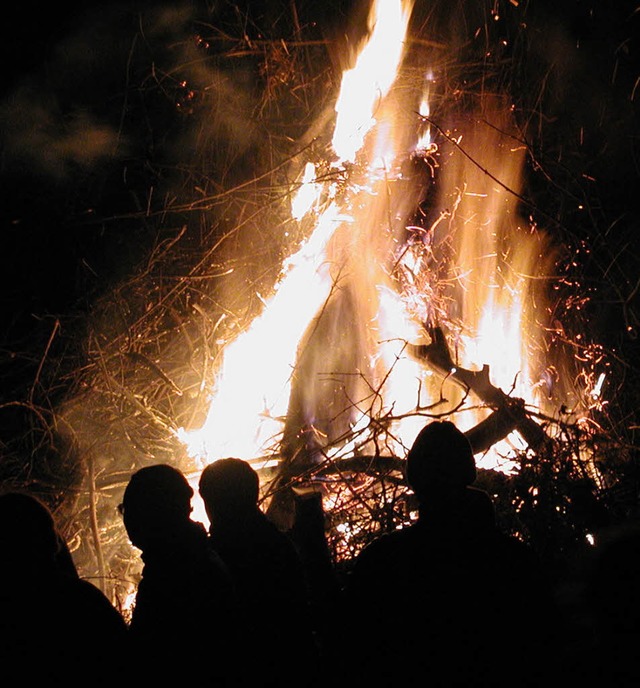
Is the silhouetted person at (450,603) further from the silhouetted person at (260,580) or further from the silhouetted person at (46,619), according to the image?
the silhouetted person at (46,619)

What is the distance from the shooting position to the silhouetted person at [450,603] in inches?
71.1

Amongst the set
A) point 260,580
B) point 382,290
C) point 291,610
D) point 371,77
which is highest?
point 371,77

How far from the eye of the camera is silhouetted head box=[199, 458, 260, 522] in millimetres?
2268

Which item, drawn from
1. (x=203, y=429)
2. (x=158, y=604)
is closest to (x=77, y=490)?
(x=203, y=429)

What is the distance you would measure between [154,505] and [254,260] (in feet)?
12.7

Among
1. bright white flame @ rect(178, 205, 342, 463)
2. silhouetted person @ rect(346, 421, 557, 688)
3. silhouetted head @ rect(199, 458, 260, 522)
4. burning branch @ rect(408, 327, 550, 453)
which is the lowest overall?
silhouetted person @ rect(346, 421, 557, 688)

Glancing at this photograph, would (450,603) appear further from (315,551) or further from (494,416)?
(494,416)

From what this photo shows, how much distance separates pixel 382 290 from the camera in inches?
221

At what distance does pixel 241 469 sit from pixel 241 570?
1.20 ft

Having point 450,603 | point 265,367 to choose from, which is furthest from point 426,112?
point 450,603

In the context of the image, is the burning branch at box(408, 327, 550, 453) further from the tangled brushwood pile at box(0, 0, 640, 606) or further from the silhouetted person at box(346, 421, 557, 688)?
the silhouetted person at box(346, 421, 557, 688)

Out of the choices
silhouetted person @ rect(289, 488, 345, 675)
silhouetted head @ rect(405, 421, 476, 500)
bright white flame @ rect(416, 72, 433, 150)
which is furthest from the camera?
bright white flame @ rect(416, 72, 433, 150)

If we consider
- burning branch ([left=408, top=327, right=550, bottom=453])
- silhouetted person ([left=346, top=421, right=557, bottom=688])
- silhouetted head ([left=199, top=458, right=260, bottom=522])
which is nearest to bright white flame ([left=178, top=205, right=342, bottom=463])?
burning branch ([left=408, top=327, right=550, bottom=453])

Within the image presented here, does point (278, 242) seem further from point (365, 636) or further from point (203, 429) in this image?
point (365, 636)
